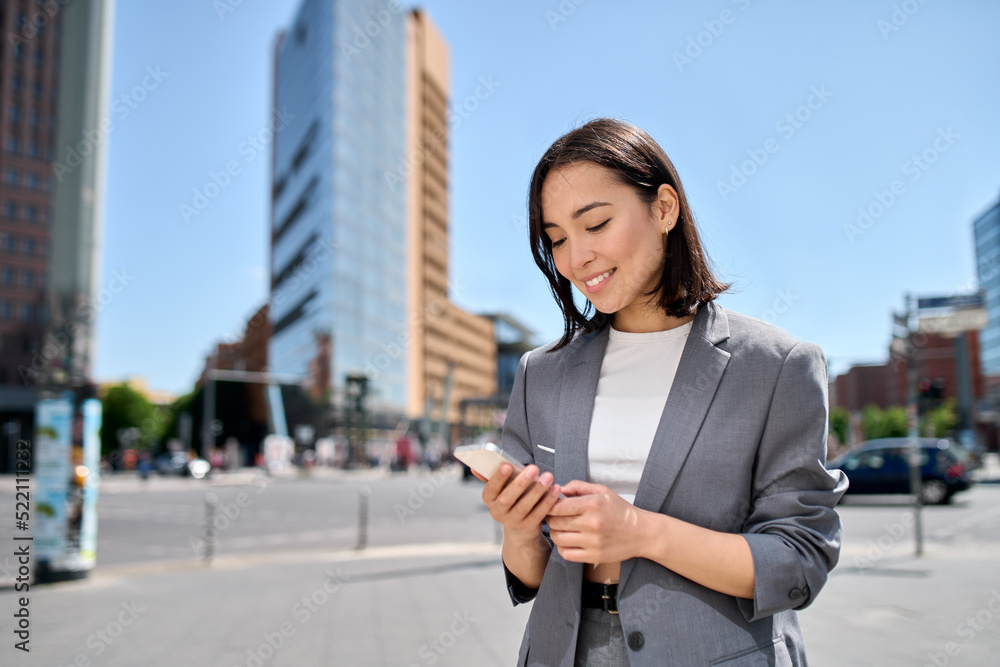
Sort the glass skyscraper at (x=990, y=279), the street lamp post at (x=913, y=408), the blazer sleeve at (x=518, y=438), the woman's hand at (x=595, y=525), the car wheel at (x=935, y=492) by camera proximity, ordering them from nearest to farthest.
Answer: the woman's hand at (x=595, y=525), the blazer sleeve at (x=518, y=438), the street lamp post at (x=913, y=408), the car wheel at (x=935, y=492), the glass skyscraper at (x=990, y=279)

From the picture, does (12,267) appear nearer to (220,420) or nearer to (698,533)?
(220,420)

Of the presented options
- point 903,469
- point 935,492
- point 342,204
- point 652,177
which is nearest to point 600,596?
point 652,177

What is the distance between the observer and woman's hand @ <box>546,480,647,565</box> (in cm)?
124

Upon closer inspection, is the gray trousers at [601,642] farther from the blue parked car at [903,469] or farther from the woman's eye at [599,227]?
the blue parked car at [903,469]

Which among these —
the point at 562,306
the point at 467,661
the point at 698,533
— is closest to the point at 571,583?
the point at 698,533

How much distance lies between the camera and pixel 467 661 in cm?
516

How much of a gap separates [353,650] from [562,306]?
452cm

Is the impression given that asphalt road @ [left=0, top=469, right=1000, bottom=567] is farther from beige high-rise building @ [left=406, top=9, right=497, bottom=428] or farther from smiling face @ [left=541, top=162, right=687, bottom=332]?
beige high-rise building @ [left=406, top=9, right=497, bottom=428]

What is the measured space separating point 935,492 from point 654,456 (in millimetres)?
20526

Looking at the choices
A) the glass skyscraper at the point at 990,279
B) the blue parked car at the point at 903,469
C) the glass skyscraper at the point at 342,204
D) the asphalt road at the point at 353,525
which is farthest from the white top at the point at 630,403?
the glass skyscraper at the point at 990,279

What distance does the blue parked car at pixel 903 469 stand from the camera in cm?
1802

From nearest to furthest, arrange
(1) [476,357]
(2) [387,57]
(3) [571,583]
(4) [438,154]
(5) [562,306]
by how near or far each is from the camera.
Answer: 1. (3) [571,583]
2. (5) [562,306]
3. (2) [387,57]
4. (4) [438,154]
5. (1) [476,357]

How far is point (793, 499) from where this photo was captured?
51.4 inches

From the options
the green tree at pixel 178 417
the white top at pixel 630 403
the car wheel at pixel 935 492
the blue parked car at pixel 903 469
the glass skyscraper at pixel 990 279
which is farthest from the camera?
the green tree at pixel 178 417
